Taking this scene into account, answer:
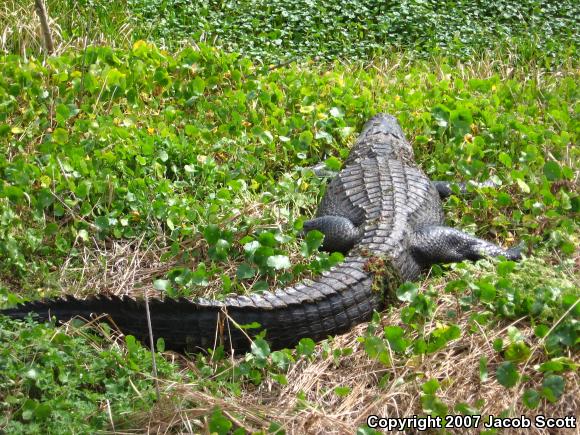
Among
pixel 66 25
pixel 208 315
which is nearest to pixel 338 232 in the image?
pixel 208 315

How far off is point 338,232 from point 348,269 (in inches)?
22.6

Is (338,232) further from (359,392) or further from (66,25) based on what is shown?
(66,25)

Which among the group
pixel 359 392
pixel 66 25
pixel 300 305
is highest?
pixel 66 25

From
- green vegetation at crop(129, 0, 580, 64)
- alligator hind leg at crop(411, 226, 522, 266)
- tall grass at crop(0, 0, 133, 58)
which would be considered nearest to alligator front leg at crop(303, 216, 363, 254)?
alligator hind leg at crop(411, 226, 522, 266)

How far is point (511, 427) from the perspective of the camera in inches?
136

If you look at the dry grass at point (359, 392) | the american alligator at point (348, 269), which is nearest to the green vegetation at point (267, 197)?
the dry grass at point (359, 392)

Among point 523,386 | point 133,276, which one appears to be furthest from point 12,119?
point 523,386

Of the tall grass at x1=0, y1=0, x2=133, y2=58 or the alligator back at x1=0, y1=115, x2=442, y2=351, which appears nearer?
the alligator back at x1=0, y1=115, x2=442, y2=351

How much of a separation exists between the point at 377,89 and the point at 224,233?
2.75 metres

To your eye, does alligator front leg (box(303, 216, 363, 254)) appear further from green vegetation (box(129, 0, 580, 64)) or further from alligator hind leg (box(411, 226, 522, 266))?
green vegetation (box(129, 0, 580, 64))

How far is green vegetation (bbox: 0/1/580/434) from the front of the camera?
364 cm

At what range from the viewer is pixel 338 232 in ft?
16.6

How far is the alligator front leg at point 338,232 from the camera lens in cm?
501

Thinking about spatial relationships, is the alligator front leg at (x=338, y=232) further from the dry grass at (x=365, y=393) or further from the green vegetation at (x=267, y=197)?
the dry grass at (x=365, y=393)
